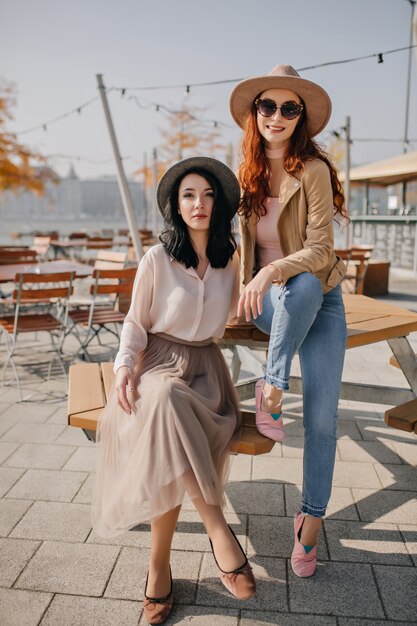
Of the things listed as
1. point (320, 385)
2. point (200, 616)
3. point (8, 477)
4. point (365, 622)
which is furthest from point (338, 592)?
point (8, 477)

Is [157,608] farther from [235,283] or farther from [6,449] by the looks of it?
[6,449]

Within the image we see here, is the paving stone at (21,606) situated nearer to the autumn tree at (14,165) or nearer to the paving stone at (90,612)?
the paving stone at (90,612)

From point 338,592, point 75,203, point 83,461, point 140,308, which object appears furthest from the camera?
point 75,203

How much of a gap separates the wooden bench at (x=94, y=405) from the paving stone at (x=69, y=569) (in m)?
0.50

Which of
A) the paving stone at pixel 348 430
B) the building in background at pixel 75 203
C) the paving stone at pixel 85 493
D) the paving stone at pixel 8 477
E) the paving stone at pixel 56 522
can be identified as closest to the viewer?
the paving stone at pixel 56 522

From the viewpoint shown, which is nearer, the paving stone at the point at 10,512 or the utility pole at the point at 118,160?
the paving stone at the point at 10,512

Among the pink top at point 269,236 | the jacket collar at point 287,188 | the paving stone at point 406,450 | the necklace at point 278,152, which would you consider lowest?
the paving stone at point 406,450

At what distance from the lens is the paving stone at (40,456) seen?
3.35 m

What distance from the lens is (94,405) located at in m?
2.47

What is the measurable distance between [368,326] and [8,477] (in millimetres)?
2221

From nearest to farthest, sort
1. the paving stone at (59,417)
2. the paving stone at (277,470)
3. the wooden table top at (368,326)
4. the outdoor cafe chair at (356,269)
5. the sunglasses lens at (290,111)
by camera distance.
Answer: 1. the sunglasses lens at (290,111)
2. the wooden table top at (368,326)
3. the paving stone at (277,470)
4. the paving stone at (59,417)
5. the outdoor cafe chair at (356,269)

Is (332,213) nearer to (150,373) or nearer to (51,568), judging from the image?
(150,373)

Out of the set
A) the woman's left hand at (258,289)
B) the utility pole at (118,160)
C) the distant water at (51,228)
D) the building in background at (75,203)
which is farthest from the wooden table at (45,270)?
the building in background at (75,203)

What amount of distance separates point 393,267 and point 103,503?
14.0 meters
